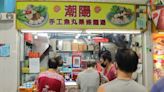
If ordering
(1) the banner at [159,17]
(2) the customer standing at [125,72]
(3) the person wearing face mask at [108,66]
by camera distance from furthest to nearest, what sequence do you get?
(1) the banner at [159,17] → (3) the person wearing face mask at [108,66] → (2) the customer standing at [125,72]

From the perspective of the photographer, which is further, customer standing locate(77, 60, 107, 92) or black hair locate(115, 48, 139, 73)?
customer standing locate(77, 60, 107, 92)

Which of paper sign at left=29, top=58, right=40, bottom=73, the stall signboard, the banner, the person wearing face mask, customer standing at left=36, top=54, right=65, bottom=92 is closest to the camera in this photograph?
Result: customer standing at left=36, top=54, right=65, bottom=92

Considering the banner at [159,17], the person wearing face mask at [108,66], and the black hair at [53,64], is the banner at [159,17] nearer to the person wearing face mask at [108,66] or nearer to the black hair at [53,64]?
the person wearing face mask at [108,66]

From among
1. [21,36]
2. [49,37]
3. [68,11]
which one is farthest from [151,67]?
[49,37]

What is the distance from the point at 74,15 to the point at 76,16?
1.9 inches

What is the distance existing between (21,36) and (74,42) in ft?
10.4

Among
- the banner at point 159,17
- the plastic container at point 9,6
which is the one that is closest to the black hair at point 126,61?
the banner at point 159,17

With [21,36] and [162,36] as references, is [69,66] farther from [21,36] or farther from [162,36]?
[162,36]

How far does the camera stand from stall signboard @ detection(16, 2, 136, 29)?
6.02 meters

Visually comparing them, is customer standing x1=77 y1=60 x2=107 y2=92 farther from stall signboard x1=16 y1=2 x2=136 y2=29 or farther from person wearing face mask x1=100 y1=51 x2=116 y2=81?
stall signboard x1=16 y1=2 x2=136 y2=29

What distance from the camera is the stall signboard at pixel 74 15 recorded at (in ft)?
19.8

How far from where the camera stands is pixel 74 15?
614 centimetres

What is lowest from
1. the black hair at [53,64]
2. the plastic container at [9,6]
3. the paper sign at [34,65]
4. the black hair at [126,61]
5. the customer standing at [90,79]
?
the customer standing at [90,79]

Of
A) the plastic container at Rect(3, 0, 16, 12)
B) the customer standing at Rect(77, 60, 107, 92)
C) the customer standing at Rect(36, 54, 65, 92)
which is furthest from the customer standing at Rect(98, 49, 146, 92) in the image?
the plastic container at Rect(3, 0, 16, 12)
